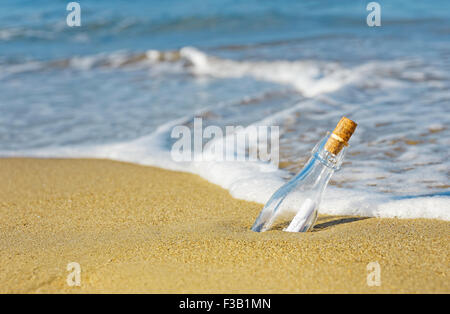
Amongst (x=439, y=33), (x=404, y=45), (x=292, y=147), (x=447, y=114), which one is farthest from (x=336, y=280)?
(x=439, y=33)

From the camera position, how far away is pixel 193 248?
6.05 feet

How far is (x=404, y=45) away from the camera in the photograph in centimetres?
711

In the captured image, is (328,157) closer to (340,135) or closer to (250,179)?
(340,135)

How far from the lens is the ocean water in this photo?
292 cm

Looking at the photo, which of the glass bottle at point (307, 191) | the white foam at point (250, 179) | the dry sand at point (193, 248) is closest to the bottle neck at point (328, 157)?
the glass bottle at point (307, 191)

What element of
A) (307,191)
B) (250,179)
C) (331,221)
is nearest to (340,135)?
(307,191)

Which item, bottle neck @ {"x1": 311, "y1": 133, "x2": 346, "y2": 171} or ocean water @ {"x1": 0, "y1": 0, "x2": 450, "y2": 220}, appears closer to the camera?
bottle neck @ {"x1": 311, "y1": 133, "x2": 346, "y2": 171}

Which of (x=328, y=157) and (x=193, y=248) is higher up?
(x=328, y=157)

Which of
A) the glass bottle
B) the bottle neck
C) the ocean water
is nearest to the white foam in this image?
the ocean water

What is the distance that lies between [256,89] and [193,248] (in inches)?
159

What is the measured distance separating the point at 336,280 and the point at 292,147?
6.23 feet

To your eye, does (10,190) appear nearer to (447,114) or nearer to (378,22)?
(447,114)

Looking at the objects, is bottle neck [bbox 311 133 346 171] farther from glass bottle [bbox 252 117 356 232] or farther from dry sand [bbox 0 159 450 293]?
dry sand [bbox 0 159 450 293]

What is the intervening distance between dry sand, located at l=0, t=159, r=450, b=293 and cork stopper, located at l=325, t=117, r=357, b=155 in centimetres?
35
